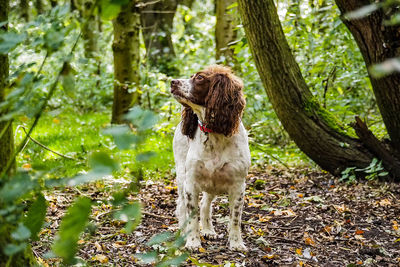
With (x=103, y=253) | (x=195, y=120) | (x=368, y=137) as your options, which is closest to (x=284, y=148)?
(x=368, y=137)

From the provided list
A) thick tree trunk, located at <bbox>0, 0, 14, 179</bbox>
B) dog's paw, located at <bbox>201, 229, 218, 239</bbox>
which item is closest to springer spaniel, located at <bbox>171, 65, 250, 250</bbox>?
dog's paw, located at <bbox>201, 229, 218, 239</bbox>

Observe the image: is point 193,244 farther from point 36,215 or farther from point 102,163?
A: point 102,163

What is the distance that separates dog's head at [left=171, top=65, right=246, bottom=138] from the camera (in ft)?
13.1

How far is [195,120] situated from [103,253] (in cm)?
140

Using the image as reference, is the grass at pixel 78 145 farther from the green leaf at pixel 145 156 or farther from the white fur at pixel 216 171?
the green leaf at pixel 145 156

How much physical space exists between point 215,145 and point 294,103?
243 cm

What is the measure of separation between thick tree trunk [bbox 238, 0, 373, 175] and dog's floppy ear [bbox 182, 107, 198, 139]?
205cm

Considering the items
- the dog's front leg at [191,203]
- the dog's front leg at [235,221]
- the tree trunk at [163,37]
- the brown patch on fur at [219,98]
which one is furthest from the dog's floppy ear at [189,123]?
the tree trunk at [163,37]

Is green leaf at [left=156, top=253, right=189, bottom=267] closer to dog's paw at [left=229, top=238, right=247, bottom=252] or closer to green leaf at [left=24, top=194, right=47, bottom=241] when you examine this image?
green leaf at [left=24, top=194, right=47, bottom=241]

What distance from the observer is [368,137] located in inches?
243

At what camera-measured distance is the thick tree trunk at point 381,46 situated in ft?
17.4

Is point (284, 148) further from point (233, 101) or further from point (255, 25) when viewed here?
point (233, 101)

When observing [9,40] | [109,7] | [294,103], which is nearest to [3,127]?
[9,40]

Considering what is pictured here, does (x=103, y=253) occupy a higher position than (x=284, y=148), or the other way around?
(x=103, y=253)
